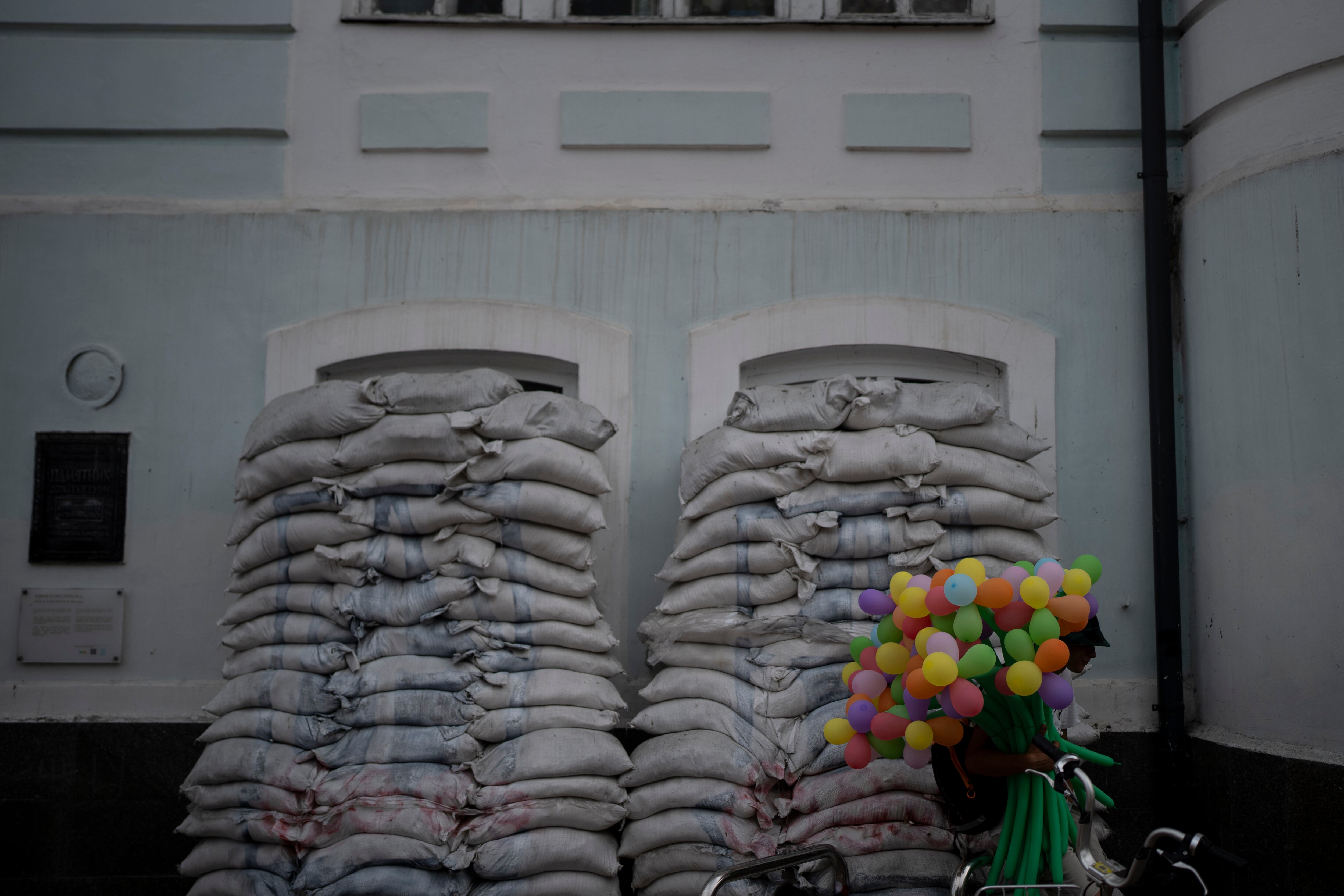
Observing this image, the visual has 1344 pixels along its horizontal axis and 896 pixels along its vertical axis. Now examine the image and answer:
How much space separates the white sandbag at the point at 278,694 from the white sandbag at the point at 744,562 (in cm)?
129

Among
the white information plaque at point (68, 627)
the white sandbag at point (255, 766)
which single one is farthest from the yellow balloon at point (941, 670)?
the white information plaque at point (68, 627)

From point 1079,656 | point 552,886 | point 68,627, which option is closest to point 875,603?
point 1079,656

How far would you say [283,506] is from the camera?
3.92m

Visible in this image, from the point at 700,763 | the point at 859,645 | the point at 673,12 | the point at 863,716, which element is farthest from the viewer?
the point at 673,12

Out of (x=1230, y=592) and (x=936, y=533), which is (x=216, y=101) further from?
(x=1230, y=592)

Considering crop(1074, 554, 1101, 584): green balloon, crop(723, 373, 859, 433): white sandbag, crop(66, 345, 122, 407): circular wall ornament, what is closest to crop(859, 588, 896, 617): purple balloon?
crop(1074, 554, 1101, 584): green balloon

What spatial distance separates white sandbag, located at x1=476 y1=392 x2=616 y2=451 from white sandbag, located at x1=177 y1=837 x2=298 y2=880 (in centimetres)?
160

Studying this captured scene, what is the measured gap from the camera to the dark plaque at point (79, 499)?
4.47m

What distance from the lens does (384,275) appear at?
4617mm

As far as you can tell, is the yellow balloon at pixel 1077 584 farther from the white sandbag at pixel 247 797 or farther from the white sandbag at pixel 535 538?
the white sandbag at pixel 247 797

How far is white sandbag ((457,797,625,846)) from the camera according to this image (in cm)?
346

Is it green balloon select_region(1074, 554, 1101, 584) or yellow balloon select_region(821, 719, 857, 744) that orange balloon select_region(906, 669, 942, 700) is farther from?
green balloon select_region(1074, 554, 1101, 584)

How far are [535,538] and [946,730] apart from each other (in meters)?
1.59

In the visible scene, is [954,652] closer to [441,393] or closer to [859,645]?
[859,645]
